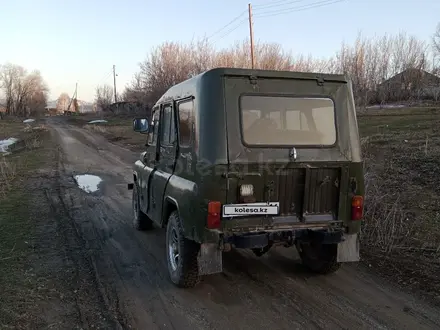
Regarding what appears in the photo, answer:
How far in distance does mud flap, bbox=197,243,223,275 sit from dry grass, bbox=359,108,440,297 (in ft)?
7.50

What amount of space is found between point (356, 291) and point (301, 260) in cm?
113

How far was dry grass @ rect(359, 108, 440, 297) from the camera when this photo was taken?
5.47 metres

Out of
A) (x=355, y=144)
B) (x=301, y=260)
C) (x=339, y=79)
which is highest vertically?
Result: (x=339, y=79)

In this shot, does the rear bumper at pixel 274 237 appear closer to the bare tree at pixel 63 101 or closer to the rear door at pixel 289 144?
the rear door at pixel 289 144

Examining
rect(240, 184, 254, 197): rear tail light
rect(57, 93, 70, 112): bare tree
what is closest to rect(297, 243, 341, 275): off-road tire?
rect(240, 184, 254, 197): rear tail light

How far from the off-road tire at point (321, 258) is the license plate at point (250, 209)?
102cm

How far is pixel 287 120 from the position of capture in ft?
15.6

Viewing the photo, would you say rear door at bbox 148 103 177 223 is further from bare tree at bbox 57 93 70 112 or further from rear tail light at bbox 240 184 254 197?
bare tree at bbox 57 93 70 112

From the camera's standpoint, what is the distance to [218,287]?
507 centimetres

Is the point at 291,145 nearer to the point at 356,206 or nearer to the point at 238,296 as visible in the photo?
the point at 356,206

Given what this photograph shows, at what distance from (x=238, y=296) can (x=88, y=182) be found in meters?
9.89

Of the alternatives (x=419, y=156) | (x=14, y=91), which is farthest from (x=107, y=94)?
(x=419, y=156)

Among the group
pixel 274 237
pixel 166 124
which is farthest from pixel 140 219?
pixel 274 237

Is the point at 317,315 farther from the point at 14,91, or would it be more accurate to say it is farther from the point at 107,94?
the point at 14,91
